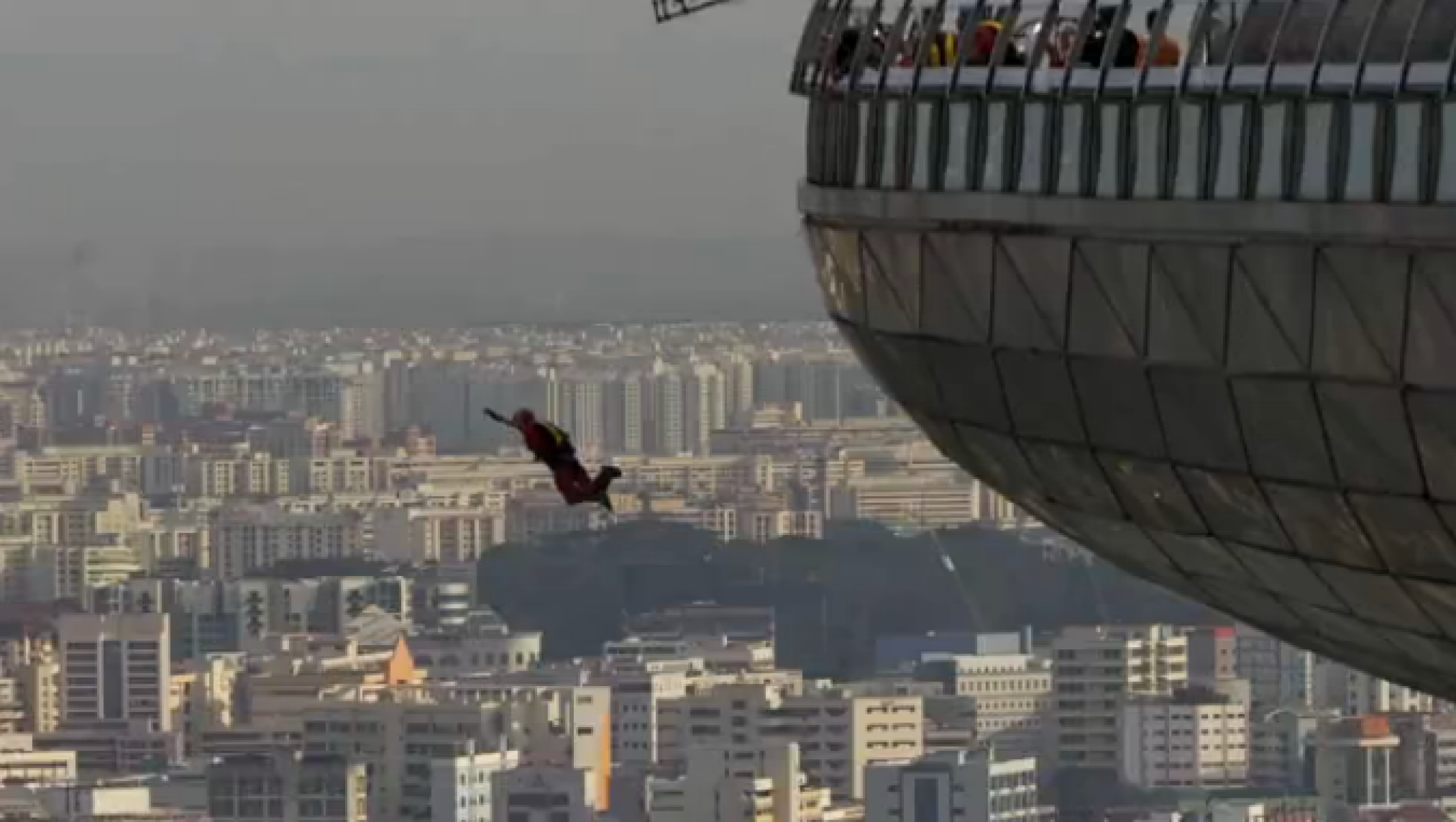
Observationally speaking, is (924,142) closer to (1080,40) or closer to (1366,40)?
(1080,40)

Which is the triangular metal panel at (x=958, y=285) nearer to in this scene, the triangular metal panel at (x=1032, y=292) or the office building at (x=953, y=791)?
the triangular metal panel at (x=1032, y=292)

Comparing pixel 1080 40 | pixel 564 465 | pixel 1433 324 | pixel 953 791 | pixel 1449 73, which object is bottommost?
pixel 953 791

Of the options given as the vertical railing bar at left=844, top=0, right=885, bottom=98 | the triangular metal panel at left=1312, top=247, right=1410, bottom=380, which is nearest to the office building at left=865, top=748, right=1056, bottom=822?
the vertical railing bar at left=844, top=0, right=885, bottom=98

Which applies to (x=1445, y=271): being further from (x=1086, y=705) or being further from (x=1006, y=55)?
(x=1086, y=705)

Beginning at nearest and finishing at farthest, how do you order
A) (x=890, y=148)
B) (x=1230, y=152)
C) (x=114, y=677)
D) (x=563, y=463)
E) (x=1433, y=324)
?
(x=1433, y=324)
(x=1230, y=152)
(x=890, y=148)
(x=563, y=463)
(x=114, y=677)

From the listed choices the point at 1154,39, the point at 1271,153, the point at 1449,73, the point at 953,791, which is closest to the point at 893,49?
the point at 1154,39

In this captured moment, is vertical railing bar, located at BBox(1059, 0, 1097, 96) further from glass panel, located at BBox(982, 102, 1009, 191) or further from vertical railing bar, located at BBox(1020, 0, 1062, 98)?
glass panel, located at BBox(982, 102, 1009, 191)

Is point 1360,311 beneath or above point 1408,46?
beneath
